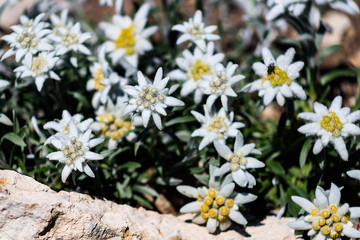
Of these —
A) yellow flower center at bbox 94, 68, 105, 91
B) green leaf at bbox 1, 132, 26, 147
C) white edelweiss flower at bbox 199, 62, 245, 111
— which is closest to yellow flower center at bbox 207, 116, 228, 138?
white edelweiss flower at bbox 199, 62, 245, 111

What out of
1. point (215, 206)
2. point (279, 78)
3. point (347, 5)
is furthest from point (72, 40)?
point (347, 5)

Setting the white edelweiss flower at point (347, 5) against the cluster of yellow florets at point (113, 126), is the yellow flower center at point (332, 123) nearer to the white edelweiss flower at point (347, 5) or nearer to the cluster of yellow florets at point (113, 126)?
the white edelweiss flower at point (347, 5)

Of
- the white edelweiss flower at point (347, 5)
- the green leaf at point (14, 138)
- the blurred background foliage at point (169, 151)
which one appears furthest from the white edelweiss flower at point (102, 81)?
the white edelweiss flower at point (347, 5)

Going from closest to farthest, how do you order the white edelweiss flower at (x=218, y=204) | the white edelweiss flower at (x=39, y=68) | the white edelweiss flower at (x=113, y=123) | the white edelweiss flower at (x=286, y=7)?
1. the white edelweiss flower at (x=218, y=204)
2. the white edelweiss flower at (x=39, y=68)
3. the white edelweiss flower at (x=113, y=123)
4. the white edelweiss flower at (x=286, y=7)

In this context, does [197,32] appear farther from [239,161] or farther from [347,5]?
[347,5]

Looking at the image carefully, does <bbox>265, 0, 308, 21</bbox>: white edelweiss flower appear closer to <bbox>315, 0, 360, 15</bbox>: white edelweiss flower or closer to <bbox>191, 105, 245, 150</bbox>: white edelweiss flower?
<bbox>315, 0, 360, 15</bbox>: white edelweiss flower

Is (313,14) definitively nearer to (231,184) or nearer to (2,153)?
(231,184)
